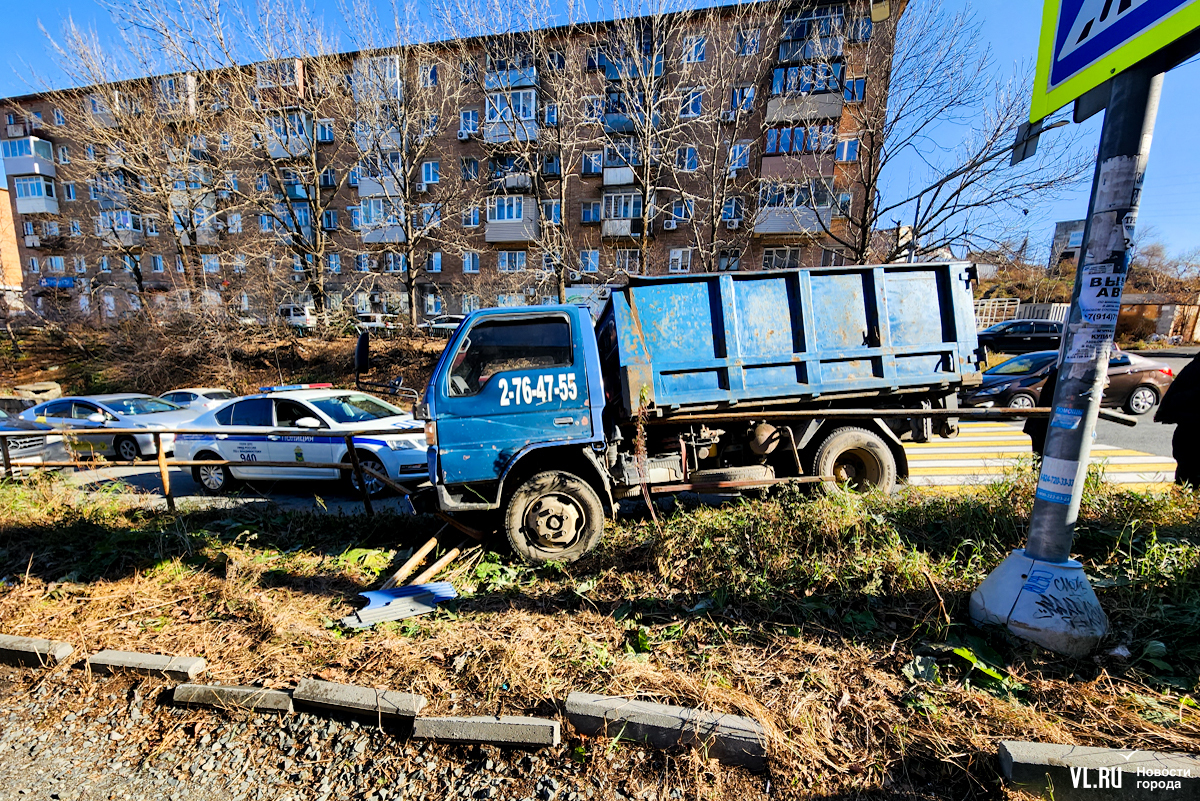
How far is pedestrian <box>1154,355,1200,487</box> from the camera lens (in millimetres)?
4473

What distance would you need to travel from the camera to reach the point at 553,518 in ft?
14.8

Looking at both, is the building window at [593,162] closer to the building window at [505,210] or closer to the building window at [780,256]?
the building window at [505,210]

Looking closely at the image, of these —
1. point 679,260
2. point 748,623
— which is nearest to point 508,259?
point 679,260

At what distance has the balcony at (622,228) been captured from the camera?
24891mm

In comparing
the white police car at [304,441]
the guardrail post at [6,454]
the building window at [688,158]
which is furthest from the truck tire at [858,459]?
the building window at [688,158]

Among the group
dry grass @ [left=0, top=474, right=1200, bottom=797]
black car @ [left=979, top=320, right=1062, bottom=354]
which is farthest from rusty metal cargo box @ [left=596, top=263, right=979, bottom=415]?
black car @ [left=979, top=320, right=1062, bottom=354]

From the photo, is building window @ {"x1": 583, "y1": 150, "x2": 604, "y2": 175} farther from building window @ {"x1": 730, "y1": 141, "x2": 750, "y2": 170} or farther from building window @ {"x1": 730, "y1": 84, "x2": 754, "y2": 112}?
building window @ {"x1": 730, "y1": 84, "x2": 754, "y2": 112}

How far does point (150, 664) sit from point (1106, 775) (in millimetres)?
5064

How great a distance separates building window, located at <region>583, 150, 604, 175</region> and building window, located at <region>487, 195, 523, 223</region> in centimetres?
414

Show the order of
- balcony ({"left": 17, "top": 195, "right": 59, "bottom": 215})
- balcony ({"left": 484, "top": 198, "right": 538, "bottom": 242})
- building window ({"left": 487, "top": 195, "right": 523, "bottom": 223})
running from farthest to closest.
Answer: balcony ({"left": 17, "top": 195, "right": 59, "bottom": 215})
building window ({"left": 487, "top": 195, "right": 523, "bottom": 223})
balcony ({"left": 484, "top": 198, "right": 538, "bottom": 242})

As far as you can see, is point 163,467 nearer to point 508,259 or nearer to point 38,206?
point 508,259

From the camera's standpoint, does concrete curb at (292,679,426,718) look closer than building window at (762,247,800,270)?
Yes

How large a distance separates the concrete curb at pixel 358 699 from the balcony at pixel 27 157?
169 feet

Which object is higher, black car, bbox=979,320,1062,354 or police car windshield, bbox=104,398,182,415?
black car, bbox=979,320,1062,354
